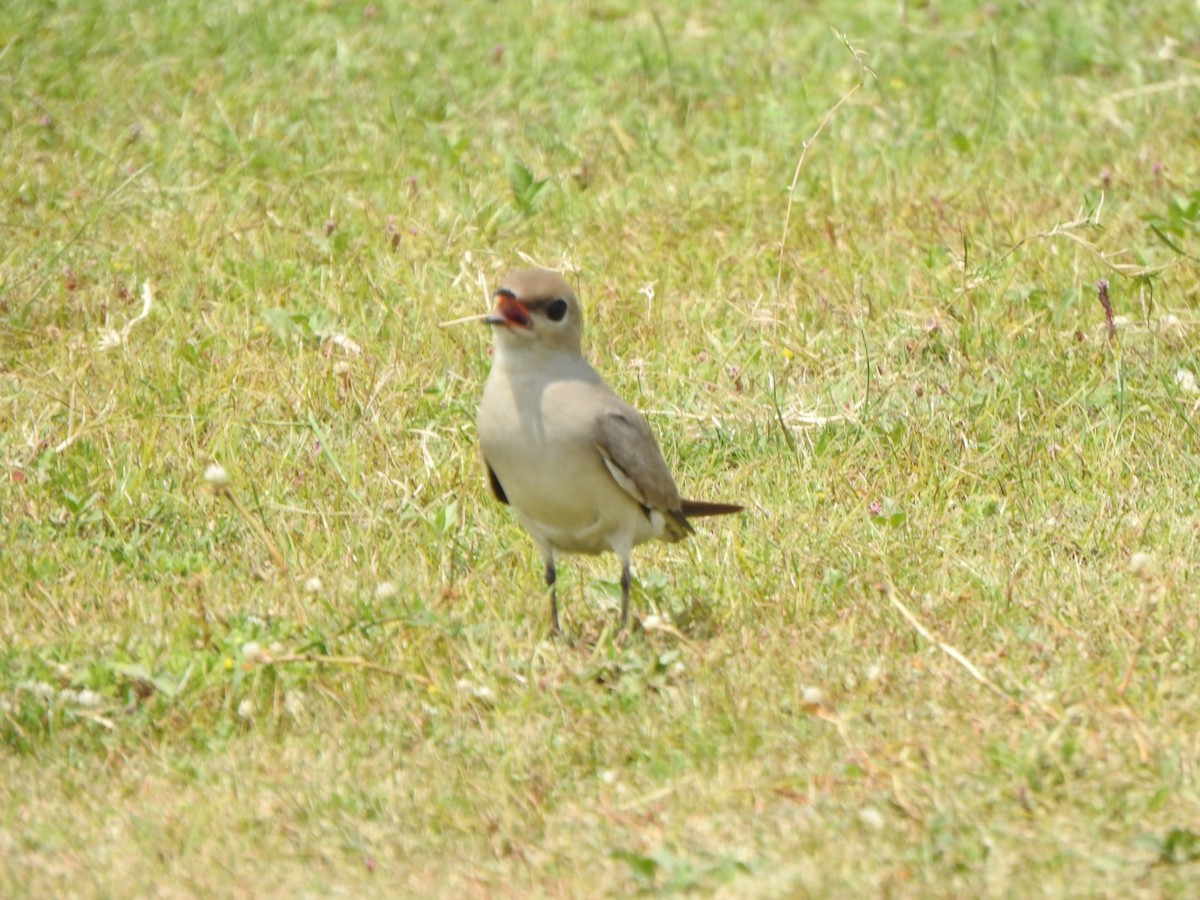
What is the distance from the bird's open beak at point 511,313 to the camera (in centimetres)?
508

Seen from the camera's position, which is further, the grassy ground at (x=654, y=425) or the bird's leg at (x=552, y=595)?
the bird's leg at (x=552, y=595)

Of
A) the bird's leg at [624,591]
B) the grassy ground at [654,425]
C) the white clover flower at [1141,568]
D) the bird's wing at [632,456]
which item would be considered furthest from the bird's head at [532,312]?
the white clover flower at [1141,568]

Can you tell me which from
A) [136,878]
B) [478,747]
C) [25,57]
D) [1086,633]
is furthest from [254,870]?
[25,57]

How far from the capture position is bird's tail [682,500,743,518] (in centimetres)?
566

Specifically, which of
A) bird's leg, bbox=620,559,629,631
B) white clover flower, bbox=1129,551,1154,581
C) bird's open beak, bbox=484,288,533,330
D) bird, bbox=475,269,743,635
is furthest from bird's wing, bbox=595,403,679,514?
white clover flower, bbox=1129,551,1154,581

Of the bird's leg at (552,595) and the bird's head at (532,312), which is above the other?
the bird's head at (532,312)

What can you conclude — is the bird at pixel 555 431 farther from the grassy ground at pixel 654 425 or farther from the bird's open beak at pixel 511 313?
the grassy ground at pixel 654 425

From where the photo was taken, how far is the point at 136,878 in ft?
13.3

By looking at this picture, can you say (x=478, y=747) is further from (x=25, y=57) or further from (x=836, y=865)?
(x=25, y=57)

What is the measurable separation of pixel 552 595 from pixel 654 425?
4.96 ft

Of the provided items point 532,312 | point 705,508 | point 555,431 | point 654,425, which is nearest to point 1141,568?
point 705,508

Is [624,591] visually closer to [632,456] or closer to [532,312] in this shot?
[632,456]

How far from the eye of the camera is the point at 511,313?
510cm

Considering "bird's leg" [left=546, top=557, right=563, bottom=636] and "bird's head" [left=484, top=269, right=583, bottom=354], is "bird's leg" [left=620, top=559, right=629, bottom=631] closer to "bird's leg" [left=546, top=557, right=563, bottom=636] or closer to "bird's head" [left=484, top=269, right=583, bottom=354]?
"bird's leg" [left=546, top=557, right=563, bottom=636]
